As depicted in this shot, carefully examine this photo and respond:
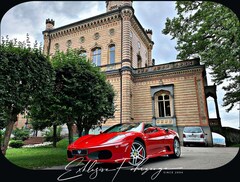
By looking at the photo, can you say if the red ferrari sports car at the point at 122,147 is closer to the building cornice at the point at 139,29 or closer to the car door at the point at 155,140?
the car door at the point at 155,140

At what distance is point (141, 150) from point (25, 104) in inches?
164

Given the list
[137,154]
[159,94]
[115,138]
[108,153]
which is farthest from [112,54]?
[108,153]

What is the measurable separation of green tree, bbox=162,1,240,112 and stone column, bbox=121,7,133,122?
5733 millimetres

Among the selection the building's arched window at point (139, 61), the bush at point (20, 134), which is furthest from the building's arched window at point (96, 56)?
the bush at point (20, 134)

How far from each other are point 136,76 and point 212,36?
33.8ft

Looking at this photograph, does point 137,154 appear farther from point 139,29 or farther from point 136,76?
point 139,29

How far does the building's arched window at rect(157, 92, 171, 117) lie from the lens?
63.4ft

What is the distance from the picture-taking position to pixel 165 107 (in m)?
19.5

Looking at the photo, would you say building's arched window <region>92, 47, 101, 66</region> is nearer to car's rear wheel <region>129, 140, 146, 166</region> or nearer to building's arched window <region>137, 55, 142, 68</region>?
building's arched window <region>137, 55, 142, 68</region>

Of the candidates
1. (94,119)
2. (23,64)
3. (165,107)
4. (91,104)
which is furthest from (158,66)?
(23,64)

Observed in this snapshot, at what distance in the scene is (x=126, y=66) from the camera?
2011 cm

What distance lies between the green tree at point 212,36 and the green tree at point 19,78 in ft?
18.7

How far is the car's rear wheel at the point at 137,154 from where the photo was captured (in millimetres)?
4676

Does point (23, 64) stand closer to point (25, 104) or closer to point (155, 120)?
point (25, 104)
